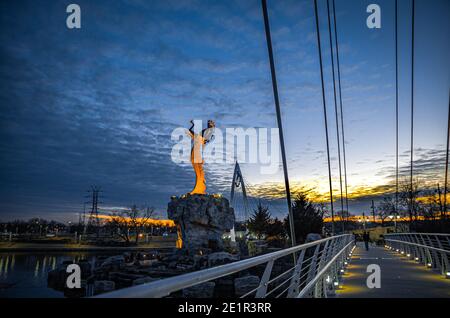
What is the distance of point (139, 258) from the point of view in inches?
1382

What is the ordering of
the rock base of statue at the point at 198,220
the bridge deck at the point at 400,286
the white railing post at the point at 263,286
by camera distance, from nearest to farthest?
the white railing post at the point at 263,286 → the bridge deck at the point at 400,286 → the rock base of statue at the point at 198,220

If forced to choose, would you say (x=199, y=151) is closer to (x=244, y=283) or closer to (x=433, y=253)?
(x=244, y=283)

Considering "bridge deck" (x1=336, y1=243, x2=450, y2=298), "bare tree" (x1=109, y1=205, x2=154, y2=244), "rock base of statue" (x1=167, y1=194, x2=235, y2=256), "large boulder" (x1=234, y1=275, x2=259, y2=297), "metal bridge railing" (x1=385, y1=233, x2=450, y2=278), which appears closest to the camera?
"bridge deck" (x1=336, y1=243, x2=450, y2=298)

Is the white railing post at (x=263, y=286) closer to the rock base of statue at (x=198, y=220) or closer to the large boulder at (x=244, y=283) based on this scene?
the large boulder at (x=244, y=283)

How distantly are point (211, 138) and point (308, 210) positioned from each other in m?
15.5

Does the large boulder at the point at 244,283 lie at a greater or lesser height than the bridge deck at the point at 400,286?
lesser

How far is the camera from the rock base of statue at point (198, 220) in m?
37.0

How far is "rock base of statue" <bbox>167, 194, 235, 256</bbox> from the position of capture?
37.0m

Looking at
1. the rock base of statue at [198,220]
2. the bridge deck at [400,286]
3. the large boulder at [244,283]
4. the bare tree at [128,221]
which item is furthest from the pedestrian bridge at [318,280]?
the bare tree at [128,221]

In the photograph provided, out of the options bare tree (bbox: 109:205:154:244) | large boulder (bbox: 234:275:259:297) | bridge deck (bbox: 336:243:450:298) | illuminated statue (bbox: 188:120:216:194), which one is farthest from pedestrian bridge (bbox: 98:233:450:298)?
bare tree (bbox: 109:205:154:244)

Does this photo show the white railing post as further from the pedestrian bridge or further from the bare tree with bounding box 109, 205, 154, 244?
the bare tree with bounding box 109, 205, 154, 244
